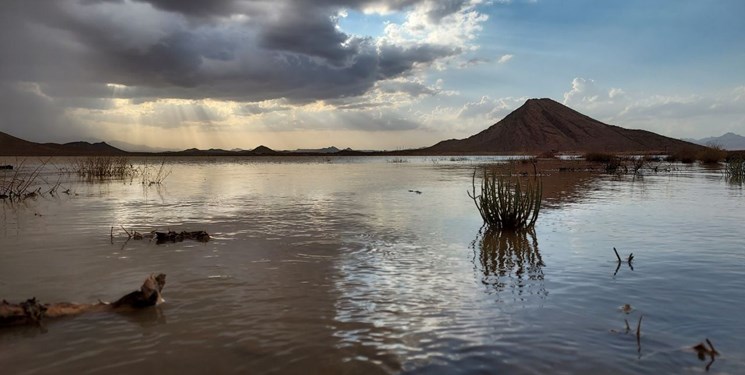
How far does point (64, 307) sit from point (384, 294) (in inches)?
115

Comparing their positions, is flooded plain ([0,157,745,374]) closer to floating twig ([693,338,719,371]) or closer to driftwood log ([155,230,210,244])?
floating twig ([693,338,719,371])

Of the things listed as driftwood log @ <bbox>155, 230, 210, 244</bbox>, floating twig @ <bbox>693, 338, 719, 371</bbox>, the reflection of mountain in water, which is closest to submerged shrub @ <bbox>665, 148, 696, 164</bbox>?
the reflection of mountain in water

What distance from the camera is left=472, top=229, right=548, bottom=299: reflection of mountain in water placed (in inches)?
215

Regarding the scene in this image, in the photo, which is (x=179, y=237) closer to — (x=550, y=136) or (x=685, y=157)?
(x=685, y=157)

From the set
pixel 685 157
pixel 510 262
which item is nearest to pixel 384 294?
pixel 510 262

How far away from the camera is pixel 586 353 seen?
3652 millimetres

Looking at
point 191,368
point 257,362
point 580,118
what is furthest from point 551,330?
point 580,118

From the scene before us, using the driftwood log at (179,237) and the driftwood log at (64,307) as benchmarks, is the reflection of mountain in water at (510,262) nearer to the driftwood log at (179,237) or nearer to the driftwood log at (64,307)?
the driftwood log at (64,307)

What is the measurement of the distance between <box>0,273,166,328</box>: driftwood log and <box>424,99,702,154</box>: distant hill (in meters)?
143

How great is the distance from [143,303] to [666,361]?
14.1ft

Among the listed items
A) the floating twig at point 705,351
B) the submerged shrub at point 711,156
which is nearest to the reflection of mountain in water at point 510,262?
the floating twig at point 705,351

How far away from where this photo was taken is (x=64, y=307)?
448cm

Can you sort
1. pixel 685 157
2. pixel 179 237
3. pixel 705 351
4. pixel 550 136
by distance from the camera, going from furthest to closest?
pixel 550 136, pixel 685 157, pixel 179 237, pixel 705 351

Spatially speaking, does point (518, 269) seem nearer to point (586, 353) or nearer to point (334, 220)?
point (586, 353)
